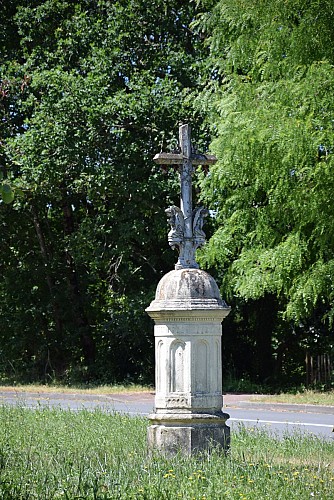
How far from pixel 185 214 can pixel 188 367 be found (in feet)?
6.05

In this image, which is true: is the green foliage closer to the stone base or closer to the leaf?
the stone base

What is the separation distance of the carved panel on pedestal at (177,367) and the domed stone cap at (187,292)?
1.40 ft

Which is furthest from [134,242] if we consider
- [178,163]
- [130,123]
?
[178,163]

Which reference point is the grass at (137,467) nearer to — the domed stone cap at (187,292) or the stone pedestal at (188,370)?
the stone pedestal at (188,370)

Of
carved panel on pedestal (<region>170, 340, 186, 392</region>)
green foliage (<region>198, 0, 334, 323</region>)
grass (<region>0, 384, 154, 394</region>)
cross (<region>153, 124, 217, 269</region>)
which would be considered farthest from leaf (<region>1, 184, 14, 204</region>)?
grass (<region>0, 384, 154, 394</region>)

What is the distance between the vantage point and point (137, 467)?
27.0ft

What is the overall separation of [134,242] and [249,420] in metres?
10.8

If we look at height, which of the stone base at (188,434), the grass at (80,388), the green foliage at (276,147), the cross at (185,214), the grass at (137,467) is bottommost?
the grass at (137,467)

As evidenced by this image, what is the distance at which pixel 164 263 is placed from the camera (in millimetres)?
26219

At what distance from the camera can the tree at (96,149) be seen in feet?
78.0

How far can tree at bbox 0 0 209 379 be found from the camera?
78.0ft

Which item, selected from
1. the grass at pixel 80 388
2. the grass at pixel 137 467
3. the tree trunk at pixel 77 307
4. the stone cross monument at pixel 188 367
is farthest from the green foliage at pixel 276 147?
the tree trunk at pixel 77 307

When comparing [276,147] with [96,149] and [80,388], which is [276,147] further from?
[80,388]

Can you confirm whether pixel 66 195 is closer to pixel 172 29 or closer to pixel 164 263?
pixel 164 263
